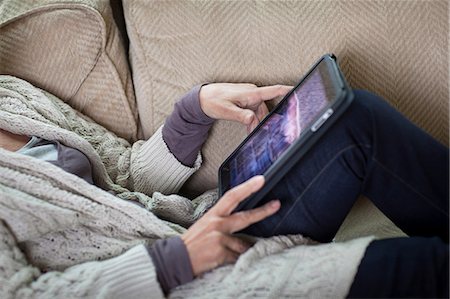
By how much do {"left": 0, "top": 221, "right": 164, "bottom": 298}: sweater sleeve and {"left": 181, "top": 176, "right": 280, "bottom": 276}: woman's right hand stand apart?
0.24ft

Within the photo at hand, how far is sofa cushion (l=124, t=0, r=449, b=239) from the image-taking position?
1.02 m

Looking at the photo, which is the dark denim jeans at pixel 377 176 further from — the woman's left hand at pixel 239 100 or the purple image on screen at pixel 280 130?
the woman's left hand at pixel 239 100

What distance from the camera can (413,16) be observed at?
101cm

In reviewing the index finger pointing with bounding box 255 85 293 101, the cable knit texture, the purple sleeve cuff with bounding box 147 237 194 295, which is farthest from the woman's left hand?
the purple sleeve cuff with bounding box 147 237 194 295

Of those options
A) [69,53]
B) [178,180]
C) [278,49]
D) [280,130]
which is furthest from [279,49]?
[69,53]

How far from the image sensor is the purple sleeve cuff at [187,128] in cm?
106

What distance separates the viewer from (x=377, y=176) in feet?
2.76

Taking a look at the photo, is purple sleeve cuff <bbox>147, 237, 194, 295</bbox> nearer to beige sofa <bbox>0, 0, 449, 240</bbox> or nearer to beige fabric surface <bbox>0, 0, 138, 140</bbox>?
beige sofa <bbox>0, 0, 449, 240</bbox>

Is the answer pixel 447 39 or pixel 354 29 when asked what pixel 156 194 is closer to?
pixel 354 29

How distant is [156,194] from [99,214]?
16 cm

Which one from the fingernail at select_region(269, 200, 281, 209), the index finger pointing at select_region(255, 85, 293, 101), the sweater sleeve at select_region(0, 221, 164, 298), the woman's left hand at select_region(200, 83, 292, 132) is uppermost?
the index finger pointing at select_region(255, 85, 293, 101)

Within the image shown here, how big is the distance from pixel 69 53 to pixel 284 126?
542 millimetres

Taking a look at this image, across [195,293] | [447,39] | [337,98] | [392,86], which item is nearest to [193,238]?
[195,293]

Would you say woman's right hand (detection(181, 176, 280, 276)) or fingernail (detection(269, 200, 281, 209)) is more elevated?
fingernail (detection(269, 200, 281, 209))
